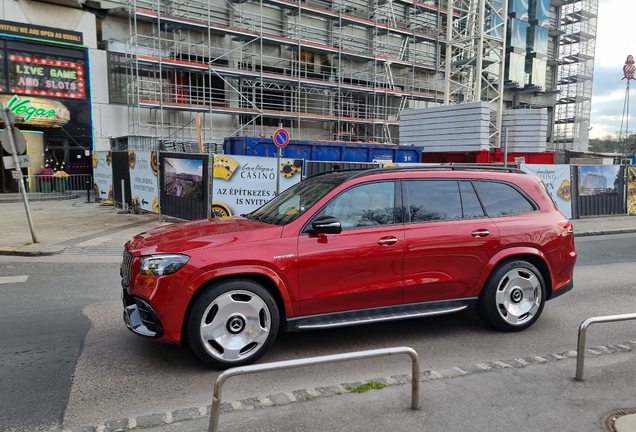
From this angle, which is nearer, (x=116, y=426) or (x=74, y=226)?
(x=116, y=426)

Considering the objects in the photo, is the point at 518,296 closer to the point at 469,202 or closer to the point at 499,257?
the point at 499,257

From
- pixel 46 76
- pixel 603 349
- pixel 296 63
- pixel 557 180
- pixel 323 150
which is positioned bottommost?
pixel 603 349

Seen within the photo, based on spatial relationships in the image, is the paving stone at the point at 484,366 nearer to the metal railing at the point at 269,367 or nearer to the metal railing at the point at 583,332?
the metal railing at the point at 583,332

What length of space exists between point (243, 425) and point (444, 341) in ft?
8.05

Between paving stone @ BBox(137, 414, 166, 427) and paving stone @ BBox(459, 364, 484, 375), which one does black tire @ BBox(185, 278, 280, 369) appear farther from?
paving stone @ BBox(459, 364, 484, 375)

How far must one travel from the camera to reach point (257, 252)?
4078 mm

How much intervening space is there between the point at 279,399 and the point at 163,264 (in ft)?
4.77

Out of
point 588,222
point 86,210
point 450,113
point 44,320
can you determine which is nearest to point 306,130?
point 450,113

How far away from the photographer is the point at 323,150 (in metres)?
19.1

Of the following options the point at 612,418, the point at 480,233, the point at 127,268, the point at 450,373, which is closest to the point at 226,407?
the point at 127,268

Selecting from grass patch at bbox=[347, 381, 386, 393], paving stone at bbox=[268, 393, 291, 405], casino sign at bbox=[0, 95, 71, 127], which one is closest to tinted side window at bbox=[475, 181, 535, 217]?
grass patch at bbox=[347, 381, 386, 393]

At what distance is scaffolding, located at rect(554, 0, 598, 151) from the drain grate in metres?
51.0

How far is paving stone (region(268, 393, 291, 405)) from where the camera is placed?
3512 millimetres

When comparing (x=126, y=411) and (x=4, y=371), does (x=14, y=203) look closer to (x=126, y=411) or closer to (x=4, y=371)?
(x=4, y=371)
